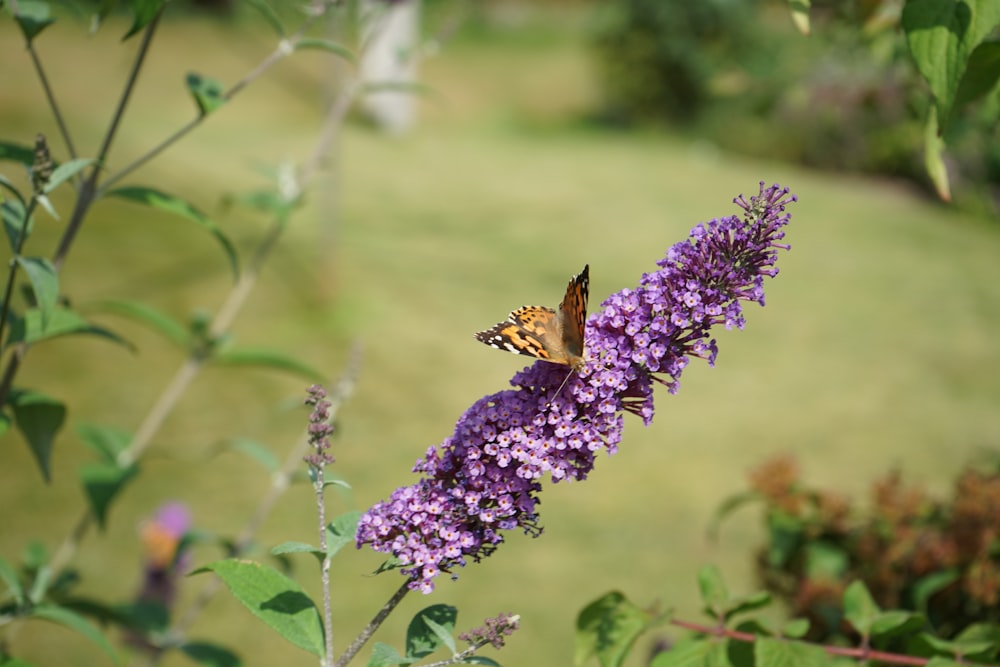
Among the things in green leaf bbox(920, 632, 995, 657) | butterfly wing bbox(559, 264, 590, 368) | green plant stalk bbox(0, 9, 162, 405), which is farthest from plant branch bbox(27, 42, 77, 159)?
green leaf bbox(920, 632, 995, 657)

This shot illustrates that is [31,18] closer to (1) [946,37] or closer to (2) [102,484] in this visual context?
(2) [102,484]

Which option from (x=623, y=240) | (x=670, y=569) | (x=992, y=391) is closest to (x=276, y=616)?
(x=670, y=569)

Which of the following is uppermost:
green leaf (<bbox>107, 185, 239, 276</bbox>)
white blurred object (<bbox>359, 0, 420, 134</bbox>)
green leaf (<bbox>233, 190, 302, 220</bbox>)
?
white blurred object (<bbox>359, 0, 420, 134</bbox>)

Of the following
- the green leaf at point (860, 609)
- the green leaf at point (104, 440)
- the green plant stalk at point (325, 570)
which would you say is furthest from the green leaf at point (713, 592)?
the green leaf at point (104, 440)

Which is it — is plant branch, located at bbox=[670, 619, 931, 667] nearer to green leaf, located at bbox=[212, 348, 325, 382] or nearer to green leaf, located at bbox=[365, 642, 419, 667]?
green leaf, located at bbox=[365, 642, 419, 667]

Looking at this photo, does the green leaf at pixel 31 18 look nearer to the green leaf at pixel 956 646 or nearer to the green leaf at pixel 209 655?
the green leaf at pixel 209 655

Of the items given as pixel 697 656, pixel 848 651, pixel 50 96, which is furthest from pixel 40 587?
pixel 848 651

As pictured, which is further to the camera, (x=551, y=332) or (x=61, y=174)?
(x=61, y=174)
